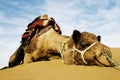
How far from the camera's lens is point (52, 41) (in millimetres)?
7688

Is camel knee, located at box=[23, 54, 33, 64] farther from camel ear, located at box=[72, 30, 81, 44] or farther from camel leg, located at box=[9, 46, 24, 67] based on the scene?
camel ear, located at box=[72, 30, 81, 44]

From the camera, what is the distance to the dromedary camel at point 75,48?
551 cm

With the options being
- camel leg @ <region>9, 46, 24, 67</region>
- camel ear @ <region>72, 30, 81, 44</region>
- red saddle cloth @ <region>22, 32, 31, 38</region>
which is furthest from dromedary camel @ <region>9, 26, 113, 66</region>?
red saddle cloth @ <region>22, 32, 31, 38</region>

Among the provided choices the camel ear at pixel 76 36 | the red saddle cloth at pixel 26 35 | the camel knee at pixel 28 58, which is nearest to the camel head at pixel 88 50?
the camel ear at pixel 76 36

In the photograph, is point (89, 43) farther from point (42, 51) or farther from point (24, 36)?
point (24, 36)

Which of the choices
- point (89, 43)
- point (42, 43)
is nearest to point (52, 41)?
point (42, 43)

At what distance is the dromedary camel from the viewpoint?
5.51m

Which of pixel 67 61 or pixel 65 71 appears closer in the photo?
pixel 65 71

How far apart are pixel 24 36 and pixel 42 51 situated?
4.02 feet

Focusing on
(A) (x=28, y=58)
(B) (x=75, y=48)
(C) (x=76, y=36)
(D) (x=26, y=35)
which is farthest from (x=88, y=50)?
(D) (x=26, y=35)

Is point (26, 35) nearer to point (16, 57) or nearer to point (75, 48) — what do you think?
point (16, 57)

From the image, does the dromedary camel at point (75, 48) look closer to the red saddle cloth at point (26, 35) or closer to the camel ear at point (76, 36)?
the camel ear at point (76, 36)

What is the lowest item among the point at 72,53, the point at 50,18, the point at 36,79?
the point at 36,79

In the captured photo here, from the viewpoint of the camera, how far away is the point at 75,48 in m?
6.12
